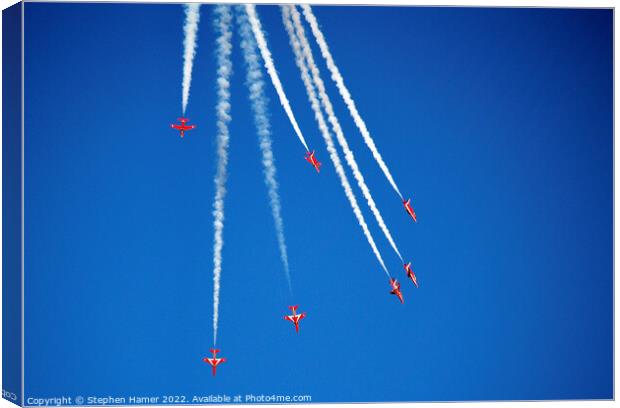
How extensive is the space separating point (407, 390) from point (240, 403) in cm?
142

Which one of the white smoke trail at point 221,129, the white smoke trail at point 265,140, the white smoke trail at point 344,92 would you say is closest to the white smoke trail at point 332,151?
the white smoke trail at point 344,92

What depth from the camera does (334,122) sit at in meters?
10.2

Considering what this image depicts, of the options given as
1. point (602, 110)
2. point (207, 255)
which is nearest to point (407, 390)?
point (207, 255)

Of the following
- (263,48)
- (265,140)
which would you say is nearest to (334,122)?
(265,140)

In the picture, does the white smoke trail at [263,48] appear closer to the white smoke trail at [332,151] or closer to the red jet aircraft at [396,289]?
the white smoke trail at [332,151]

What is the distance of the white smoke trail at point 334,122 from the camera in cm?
1018

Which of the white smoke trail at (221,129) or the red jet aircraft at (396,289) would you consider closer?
the white smoke trail at (221,129)

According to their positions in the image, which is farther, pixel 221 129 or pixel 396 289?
pixel 396 289

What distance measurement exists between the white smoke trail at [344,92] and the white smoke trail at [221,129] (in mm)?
693

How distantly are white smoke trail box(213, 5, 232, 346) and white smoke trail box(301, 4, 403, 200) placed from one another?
69 cm

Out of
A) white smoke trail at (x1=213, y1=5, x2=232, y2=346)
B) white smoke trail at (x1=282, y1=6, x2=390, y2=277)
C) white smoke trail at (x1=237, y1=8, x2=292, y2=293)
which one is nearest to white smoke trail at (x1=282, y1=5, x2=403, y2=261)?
white smoke trail at (x1=282, y1=6, x2=390, y2=277)

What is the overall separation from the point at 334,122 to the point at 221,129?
951 mm

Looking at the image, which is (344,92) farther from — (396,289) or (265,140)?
(396,289)

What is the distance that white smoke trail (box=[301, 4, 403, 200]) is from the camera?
10.2 m
